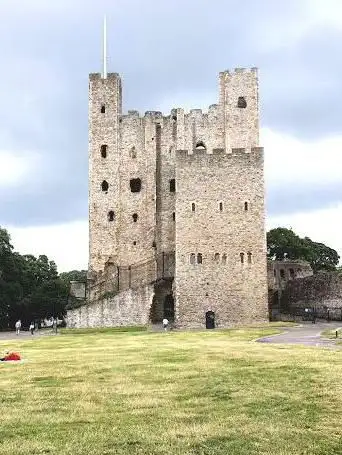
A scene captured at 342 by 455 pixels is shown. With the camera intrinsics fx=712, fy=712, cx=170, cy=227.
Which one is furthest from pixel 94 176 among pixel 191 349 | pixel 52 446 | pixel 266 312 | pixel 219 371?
pixel 52 446

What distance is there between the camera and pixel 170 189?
196ft

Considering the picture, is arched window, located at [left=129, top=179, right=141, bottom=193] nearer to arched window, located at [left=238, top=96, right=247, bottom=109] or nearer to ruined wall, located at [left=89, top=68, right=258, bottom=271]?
ruined wall, located at [left=89, top=68, right=258, bottom=271]

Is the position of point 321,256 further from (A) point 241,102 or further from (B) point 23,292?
(A) point 241,102

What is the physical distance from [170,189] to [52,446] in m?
48.3

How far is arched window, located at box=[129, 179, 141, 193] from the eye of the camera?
5994cm

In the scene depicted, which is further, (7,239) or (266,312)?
(7,239)

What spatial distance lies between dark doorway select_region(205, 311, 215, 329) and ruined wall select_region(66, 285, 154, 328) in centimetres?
454

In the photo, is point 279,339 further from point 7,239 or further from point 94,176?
point 7,239

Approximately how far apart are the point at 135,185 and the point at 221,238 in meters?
12.0

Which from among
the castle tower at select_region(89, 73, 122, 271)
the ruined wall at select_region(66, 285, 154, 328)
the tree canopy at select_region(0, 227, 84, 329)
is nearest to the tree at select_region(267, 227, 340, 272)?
the tree canopy at select_region(0, 227, 84, 329)

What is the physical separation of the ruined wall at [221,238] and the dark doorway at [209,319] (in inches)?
11.2

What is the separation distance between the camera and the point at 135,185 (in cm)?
6016

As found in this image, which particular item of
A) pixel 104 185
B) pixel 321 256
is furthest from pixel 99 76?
pixel 321 256

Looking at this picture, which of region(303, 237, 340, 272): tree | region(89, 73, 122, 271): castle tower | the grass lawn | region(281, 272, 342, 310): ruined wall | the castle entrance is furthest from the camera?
region(303, 237, 340, 272): tree
